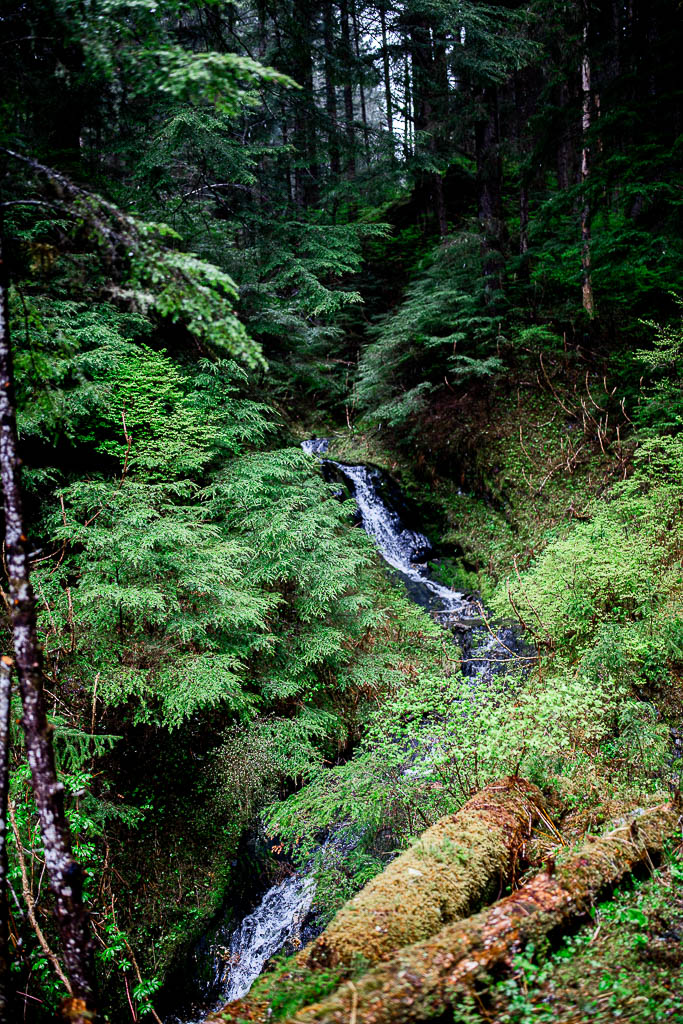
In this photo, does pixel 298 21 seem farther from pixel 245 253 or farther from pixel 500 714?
pixel 500 714

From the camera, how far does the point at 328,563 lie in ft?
25.4

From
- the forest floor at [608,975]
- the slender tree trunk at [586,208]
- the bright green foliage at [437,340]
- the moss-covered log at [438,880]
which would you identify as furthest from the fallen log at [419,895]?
the slender tree trunk at [586,208]

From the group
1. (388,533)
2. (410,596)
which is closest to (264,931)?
(410,596)

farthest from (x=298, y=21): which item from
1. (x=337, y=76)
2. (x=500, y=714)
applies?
(x=500, y=714)

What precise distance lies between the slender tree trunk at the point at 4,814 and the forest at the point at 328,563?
0.02 metres

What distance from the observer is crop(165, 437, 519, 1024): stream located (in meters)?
5.33

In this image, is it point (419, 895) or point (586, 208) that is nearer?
point (419, 895)

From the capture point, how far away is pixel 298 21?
35.6ft

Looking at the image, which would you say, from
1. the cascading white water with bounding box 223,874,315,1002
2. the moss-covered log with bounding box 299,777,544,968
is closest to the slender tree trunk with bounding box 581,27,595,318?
the moss-covered log with bounding box 299,777,544,968

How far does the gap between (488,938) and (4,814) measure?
266cm

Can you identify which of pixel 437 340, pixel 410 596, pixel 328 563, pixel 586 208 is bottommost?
pixel 410 596

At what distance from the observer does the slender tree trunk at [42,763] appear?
2.65 meters

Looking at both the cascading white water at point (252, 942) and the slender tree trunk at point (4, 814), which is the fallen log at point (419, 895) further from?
the cascading white water at point (252, 942)

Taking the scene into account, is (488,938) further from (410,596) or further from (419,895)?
(410,596)
